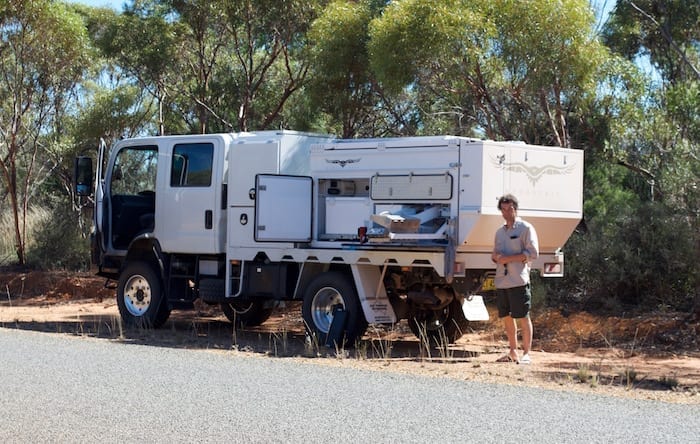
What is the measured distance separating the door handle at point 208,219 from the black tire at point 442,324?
3.21 metres

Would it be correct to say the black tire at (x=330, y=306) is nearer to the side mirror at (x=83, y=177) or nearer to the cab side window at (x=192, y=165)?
the cab side window at (x=192, y=165)

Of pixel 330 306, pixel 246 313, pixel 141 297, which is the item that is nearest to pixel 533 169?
Answer: pixel 330 306

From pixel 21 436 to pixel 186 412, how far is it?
1.38 metres

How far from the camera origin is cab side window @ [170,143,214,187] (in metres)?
15.7

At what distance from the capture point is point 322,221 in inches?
580

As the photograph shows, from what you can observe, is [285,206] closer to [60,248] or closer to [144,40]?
[144,40]

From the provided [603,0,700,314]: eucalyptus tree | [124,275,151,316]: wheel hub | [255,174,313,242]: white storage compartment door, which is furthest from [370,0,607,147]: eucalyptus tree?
[124,275,151,316]: wheel hub

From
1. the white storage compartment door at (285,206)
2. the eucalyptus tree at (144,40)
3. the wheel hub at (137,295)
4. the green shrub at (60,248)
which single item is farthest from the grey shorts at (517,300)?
the green shrub at (60,248)

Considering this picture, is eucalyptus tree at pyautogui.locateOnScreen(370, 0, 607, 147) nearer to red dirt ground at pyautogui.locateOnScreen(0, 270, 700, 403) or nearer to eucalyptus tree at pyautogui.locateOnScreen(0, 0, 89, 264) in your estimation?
red dirt ground at pyautogui.locateOnScreen(0, 270, 700, 403)

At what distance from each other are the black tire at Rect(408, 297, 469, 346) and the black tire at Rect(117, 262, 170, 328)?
3941 mm

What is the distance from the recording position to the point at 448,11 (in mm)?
17016

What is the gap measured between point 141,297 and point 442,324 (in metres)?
4.78

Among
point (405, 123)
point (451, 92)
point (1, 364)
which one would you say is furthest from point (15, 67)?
point (1, 364)

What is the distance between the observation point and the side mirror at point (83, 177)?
16.3 m
